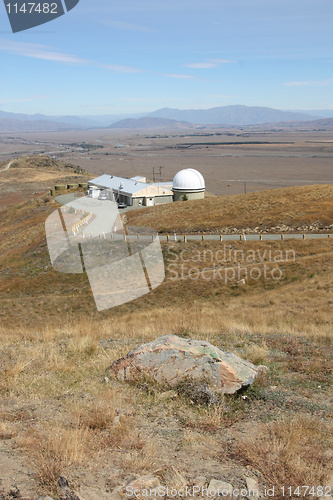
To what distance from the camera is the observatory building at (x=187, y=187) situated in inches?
2253

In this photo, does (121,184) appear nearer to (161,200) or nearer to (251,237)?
(161,200)

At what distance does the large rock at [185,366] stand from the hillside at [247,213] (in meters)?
31.8

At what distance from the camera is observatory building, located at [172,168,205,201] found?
2253 inches

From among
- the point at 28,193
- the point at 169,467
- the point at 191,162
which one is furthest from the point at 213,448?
the point at 191,162

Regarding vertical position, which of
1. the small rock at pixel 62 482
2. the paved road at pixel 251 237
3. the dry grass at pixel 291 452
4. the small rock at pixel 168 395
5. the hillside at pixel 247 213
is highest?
the small rock at pixel 62 482

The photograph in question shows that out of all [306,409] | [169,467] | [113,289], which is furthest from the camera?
[113,289]

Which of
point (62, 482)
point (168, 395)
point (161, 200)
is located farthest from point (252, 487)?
point (161, 200)

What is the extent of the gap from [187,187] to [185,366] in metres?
51.6

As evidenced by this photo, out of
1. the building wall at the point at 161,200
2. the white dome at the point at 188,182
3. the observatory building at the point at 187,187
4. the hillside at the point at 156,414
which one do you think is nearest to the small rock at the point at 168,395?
the hillside at the point at 156,414

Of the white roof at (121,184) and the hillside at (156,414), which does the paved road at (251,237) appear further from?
the white roof at (121,184)

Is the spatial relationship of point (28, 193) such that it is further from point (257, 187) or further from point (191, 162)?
point (191, 162)

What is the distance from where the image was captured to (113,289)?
2428 centimetres

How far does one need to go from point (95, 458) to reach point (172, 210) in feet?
142

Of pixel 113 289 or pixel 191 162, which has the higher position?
pixel 191 162
